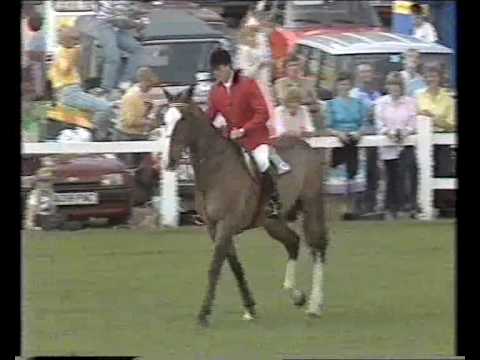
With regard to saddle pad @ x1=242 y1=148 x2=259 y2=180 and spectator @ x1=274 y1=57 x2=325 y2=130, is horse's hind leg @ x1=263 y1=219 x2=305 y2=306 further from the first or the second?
spectator @ x1=274 y1=57 x2=325 y2=130

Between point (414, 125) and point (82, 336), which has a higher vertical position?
point (414, 125)

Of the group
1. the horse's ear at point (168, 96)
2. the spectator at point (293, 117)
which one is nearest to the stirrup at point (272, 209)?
the spectator at point (293, 117)

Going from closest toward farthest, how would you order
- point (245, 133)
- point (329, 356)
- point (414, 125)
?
point (329, 356) < point (245, 133) < point (414, 125)

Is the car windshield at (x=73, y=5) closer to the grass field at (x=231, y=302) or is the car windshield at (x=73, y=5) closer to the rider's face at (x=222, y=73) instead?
the rider's face at (x=222, y=73)

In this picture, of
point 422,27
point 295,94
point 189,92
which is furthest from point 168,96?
point 422,27

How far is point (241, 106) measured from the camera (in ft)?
24.2

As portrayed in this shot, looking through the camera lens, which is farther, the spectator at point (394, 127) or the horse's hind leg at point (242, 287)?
the spectator at point (394, 127)

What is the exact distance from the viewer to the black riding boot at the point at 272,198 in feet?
24.8

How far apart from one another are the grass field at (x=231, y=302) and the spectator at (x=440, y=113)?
1087mm

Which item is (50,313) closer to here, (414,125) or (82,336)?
(82,336)

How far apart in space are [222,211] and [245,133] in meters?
0.43

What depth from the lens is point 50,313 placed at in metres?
7.35

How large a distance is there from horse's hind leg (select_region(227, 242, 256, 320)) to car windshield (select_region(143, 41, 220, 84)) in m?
1.08

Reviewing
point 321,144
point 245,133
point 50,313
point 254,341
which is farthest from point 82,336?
point 321,144
